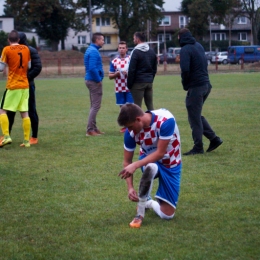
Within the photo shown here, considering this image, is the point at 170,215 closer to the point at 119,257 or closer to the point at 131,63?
the point at 119,257

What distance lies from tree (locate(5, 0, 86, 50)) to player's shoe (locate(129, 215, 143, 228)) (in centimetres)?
6497

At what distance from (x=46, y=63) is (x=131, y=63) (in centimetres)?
3892

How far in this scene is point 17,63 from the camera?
962 cm

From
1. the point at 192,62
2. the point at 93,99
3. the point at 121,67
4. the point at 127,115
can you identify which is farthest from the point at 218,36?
the point at 127,115

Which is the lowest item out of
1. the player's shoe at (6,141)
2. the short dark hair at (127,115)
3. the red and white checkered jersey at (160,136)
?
the player's shoe at (6,141)

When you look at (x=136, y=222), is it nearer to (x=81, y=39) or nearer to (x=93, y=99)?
(x=93, y=99)

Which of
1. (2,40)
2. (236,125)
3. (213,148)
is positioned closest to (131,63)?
(213,148)

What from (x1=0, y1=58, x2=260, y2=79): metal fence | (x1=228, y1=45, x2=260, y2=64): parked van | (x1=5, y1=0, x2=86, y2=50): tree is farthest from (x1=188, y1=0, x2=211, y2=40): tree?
(x1=0, y1=58, x2=260, y2=79): metal fence

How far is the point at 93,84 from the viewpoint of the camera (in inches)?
444

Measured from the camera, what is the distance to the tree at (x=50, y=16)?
6875 centimetres

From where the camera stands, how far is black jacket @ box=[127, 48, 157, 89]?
10312 millimetres

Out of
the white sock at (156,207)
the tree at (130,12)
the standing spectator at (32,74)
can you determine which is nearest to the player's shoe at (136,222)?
the white sock at (156,207)

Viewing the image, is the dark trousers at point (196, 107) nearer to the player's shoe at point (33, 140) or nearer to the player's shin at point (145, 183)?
the player's shoe at point (33, 140)

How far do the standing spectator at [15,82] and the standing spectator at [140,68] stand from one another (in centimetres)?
185
